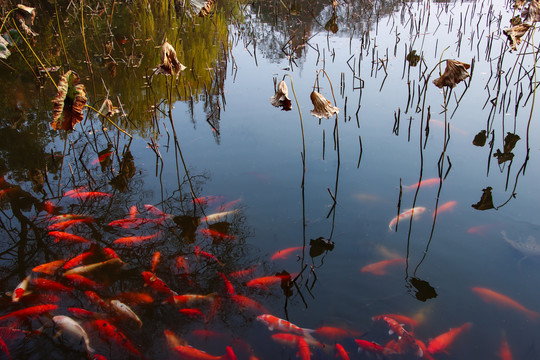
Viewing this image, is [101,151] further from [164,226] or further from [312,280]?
[312,280]

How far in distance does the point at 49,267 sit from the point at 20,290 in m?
0.24

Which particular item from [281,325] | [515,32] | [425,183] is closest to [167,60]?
[281,325]

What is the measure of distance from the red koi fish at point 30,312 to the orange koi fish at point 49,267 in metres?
0.35

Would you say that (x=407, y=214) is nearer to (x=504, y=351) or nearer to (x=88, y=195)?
(x=504, y=351)

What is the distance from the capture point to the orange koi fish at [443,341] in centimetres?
224

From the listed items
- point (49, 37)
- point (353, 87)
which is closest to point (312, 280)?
point (353, 87)

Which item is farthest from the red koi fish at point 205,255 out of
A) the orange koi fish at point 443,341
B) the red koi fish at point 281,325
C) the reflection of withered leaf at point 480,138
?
the reflection of withered leaf at point 480,138

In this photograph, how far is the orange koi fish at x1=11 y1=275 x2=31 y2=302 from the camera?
2.49 meters

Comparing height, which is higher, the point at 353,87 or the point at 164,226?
the point at 353,87

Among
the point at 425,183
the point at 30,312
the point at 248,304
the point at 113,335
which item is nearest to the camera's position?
the point at 113,335

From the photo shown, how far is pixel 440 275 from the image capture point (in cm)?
278

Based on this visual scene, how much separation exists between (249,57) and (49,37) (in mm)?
3449

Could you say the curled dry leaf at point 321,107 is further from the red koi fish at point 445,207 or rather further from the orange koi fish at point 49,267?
the orange koi fish at point 49,267

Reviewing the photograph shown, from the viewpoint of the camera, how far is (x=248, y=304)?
2.51 m
